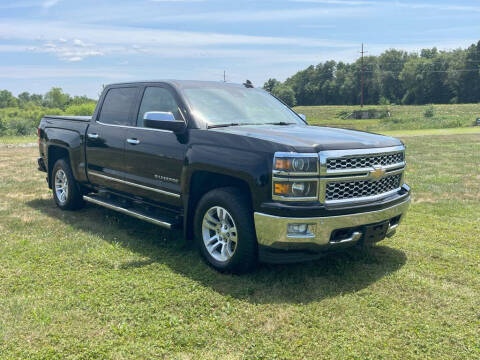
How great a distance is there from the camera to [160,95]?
5.49 meters

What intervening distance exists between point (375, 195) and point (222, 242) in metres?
1.57

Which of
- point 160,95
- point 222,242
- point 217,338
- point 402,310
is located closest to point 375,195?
point 402,310

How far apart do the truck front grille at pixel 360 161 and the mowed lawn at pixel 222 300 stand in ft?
3.69

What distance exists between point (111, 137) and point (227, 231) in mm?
2398

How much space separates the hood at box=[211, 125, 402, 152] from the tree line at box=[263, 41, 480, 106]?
104199 mm

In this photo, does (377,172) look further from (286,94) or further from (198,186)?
(286,94)

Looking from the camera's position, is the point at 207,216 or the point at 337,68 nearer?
the point at 207,216

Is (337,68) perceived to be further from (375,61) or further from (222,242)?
(222,242)

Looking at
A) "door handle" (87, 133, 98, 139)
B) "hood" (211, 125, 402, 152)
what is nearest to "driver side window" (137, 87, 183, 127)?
"hood" (211, 125, 402, 152)

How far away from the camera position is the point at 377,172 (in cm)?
432

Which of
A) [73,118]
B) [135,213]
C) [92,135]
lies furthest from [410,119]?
[135,213]

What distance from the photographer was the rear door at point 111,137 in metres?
5.85

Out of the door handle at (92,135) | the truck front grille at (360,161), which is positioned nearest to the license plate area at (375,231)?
the truck front grille at (360,161)

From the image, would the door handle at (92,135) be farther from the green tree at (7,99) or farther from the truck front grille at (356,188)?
the green tree at (7,99)
